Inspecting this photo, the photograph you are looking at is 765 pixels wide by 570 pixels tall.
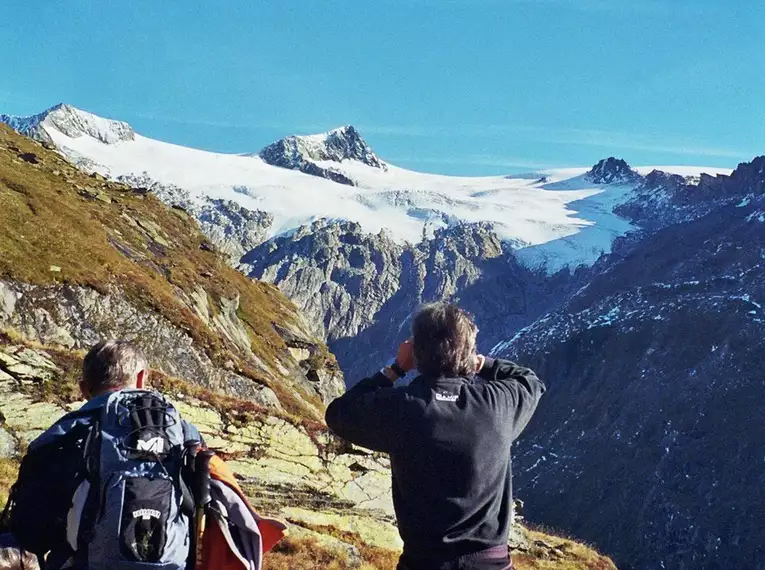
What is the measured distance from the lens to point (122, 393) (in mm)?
5871

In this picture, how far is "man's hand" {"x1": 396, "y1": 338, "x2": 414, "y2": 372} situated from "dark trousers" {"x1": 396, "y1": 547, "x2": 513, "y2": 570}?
1.63 m

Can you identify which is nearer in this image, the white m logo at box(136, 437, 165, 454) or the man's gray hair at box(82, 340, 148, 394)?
the white m logo at box(136, 437, 165, 454)

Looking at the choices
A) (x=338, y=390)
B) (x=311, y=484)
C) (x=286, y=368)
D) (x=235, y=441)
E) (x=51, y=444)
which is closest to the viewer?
(x=51, y=444)

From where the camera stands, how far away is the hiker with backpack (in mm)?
5402

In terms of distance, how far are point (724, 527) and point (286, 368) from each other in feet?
544

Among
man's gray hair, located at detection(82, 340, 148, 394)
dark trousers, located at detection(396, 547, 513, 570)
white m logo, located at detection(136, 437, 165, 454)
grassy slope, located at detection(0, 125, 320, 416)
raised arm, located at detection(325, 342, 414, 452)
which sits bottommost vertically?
dark trousers, located at detection(396, 547, 513, 570)

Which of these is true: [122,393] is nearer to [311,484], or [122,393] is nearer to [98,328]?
[311,484]

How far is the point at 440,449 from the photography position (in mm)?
5848

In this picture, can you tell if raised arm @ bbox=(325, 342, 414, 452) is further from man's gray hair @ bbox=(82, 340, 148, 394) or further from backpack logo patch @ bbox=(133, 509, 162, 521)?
man's gray hair @ bbox=(82, 340, 148, 394)

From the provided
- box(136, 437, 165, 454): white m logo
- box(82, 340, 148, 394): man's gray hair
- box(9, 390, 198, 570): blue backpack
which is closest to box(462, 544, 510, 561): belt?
box(9, 390, 198, 570): blue backpack

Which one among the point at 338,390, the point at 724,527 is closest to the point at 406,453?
the point at 338,390

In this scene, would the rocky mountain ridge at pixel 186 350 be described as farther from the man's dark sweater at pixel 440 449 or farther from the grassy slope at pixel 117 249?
the man's dark sweater at pixel 440 449

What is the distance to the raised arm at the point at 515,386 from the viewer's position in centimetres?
629

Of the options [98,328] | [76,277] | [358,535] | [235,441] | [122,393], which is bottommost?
[358,535]
